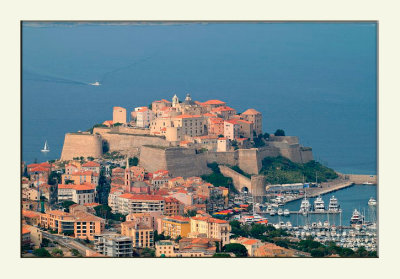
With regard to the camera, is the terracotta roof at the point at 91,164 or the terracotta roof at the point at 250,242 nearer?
the terracotta roof at the point at 250,242


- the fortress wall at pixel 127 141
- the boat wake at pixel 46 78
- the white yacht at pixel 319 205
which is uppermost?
the boat wake at pixel 46 78

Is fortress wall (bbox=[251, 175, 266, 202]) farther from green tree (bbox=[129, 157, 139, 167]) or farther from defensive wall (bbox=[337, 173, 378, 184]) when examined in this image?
defensive wall (bbox=[337, 173, 378, 184])

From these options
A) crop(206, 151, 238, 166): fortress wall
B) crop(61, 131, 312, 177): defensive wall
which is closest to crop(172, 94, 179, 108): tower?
crop(61, 131, 312, 177): defensive wall

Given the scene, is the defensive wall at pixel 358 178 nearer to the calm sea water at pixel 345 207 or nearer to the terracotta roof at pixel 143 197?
the calm sea water at pixel 345 207

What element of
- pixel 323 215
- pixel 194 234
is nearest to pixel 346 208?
pixel 323 215

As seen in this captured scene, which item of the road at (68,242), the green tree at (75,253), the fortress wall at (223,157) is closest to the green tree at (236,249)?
the road at (68,242)

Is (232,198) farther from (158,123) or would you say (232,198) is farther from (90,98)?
(90,98)
